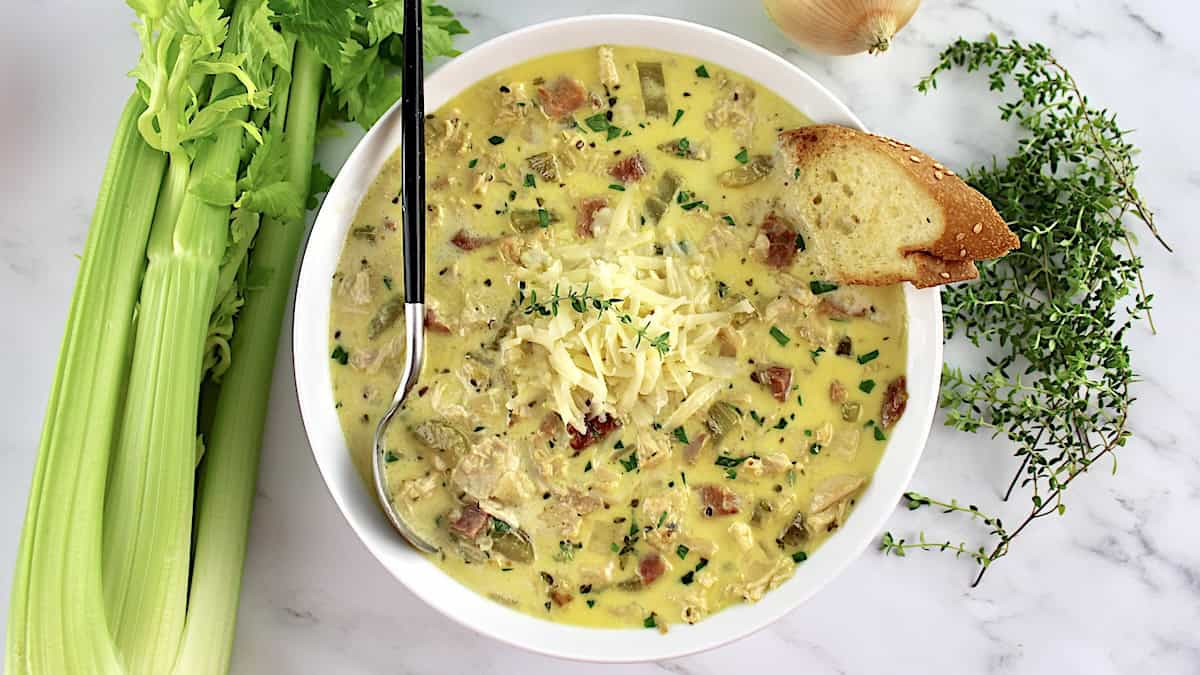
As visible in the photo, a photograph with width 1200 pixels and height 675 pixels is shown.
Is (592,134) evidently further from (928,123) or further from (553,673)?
(553,673)

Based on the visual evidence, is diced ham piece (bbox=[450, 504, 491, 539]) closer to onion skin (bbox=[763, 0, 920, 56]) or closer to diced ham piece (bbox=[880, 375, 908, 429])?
diced ham piece (bbox=[880, 375, 908, 429])

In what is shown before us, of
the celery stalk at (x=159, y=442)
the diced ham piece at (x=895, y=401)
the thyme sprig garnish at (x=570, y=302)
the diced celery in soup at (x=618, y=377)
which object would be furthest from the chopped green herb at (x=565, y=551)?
the celery stalk at (x=159, y=442)

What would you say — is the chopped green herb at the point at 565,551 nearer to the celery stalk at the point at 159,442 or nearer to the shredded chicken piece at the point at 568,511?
the shredded chicken piece at the point at 568,511

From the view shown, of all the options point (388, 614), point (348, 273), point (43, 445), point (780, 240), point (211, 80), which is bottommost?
point (388, 614)

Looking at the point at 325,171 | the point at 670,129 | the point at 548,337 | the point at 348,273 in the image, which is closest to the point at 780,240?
the point at 670,129

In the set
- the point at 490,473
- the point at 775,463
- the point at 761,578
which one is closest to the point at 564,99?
the point at 490,473
